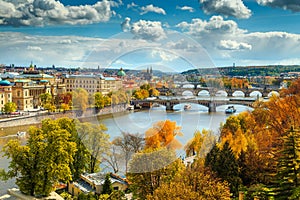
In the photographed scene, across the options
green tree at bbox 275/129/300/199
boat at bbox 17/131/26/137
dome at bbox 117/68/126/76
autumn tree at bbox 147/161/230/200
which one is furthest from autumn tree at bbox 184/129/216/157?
boat at bbox 17/131/26/137

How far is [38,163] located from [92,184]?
1.27 m

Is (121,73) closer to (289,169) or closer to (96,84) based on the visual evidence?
(96,84)

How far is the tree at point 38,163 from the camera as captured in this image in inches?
283

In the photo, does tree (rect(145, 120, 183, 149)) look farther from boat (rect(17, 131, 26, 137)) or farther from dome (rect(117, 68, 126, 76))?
boat (rect(17, 131, 26, 137))

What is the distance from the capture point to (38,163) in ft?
23.7

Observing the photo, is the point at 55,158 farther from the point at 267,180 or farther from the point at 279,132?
the point at 279,132

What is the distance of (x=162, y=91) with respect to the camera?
3898 mm

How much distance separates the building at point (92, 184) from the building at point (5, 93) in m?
17.0

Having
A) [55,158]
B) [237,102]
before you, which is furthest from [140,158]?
[237,102]


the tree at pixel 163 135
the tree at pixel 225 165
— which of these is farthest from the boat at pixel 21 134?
the tree at pixel 163 135

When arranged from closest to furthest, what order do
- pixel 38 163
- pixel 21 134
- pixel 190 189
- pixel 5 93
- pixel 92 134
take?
1. pixel 92 134
2. pixel 190 189
3. pixel 38 163
4. pixel 21 134
5. pixel 5 93

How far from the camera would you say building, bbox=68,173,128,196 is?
7.59 m

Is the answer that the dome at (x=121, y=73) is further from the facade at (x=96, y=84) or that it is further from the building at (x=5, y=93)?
the building at (x=5, y=93)

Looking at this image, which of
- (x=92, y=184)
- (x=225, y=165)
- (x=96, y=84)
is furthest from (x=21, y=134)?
(x=96, y=84)
